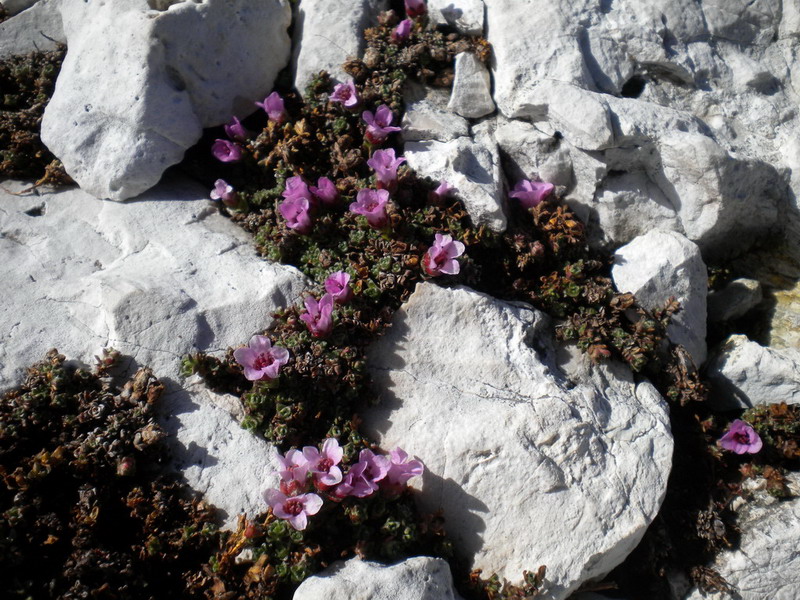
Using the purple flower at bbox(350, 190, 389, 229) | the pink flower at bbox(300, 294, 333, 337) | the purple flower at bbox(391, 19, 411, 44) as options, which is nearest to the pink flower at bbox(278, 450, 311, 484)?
the pink flower at bbox(300, 294, 333, 337)

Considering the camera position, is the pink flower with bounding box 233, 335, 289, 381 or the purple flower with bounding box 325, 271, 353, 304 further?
the purple flower with bounding box 325, 271, 353, 304

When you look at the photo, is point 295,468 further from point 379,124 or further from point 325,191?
point 379,124

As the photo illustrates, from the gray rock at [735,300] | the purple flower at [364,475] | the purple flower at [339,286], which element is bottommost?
the gray rock at [735,300]

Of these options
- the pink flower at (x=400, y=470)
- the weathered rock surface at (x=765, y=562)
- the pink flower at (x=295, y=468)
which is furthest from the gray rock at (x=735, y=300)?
the pink flower at (x=295, y=468)

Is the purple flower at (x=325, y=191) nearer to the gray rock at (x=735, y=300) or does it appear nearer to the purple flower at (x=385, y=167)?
the purple flower at (x=385, y=167)

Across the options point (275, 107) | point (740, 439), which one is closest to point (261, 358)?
point (275, 107)

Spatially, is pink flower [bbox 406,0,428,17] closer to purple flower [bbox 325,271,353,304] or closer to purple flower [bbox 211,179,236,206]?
purple flower [bbox 211,179,236,206]
